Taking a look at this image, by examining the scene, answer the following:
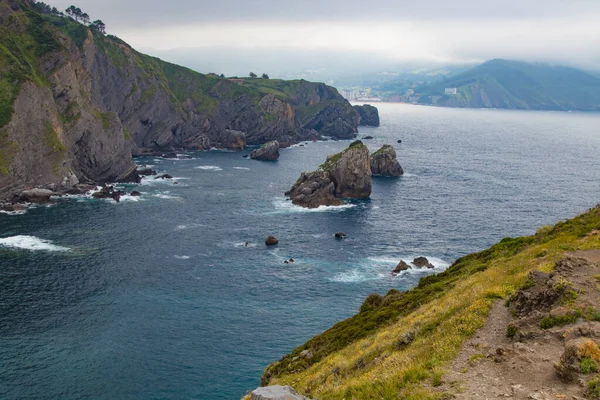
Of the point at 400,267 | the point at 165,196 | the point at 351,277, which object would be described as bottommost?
the point at 351,277

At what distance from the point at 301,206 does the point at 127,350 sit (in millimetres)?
82094

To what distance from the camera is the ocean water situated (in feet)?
206

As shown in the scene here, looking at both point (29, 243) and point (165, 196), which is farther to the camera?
point (165, 196)

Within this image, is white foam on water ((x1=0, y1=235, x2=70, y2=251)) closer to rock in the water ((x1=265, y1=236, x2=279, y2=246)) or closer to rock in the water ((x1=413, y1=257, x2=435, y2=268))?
rock in the water ((x1=265, y1=236, x2=279, y2=246))

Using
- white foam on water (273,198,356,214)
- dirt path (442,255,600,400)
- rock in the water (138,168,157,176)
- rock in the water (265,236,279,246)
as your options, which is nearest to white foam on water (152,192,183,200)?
white foam on water (273,198,356,214)

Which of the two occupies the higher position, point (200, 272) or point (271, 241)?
point (271, 241)

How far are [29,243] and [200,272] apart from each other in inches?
1505

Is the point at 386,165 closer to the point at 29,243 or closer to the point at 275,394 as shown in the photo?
the point at 29,243

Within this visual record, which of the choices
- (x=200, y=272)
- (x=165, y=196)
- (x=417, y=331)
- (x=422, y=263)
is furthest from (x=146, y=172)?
(x=417, y=331)

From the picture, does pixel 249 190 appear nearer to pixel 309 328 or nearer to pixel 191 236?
pixel 191 236

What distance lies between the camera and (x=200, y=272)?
93.1 metres

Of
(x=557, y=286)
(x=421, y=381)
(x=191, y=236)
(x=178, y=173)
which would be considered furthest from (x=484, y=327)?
(x=178, y=173)

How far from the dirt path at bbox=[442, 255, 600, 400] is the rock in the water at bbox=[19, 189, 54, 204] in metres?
130

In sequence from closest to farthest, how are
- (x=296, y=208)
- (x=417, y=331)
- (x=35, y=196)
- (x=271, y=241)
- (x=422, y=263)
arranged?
(x=417, y=331), (x=422, y=263), (x=271, y=241), (x=35, y=196), (x=296, y=208)
